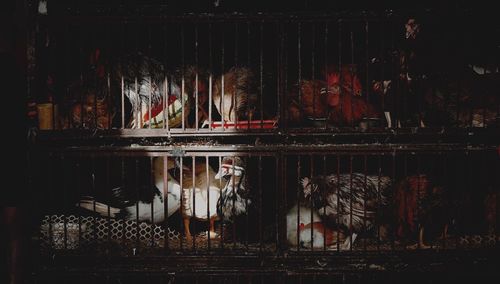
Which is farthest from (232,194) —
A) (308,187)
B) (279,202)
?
(308,187)

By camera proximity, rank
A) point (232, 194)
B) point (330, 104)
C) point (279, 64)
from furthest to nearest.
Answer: point (330, 104)
point (232, 194)
point (279, 64)

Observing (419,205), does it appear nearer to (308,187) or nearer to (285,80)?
(308,187)

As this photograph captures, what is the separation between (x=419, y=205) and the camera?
1771 mm

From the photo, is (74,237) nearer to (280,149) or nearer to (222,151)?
(222,151)

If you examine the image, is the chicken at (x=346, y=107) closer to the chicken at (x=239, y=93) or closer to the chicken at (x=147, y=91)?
the chicken at (x=239, y=93)

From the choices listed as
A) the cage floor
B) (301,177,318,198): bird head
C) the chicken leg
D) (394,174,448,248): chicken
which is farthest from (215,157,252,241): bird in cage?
(394,174,448,248): chicken

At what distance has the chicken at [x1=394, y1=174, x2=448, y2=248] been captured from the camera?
70.1 inches

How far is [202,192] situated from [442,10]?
1131mm

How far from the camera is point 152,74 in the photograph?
5.82 ft

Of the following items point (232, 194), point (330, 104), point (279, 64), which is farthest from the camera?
point (330, 104)

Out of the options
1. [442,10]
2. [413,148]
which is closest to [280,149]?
[413,148]

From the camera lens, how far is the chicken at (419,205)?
178 cm

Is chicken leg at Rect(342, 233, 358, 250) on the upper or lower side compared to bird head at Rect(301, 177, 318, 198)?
lower

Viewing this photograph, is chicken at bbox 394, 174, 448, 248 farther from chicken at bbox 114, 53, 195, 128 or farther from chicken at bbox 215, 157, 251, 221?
chicken at bbox 114, 53, 195, 128
